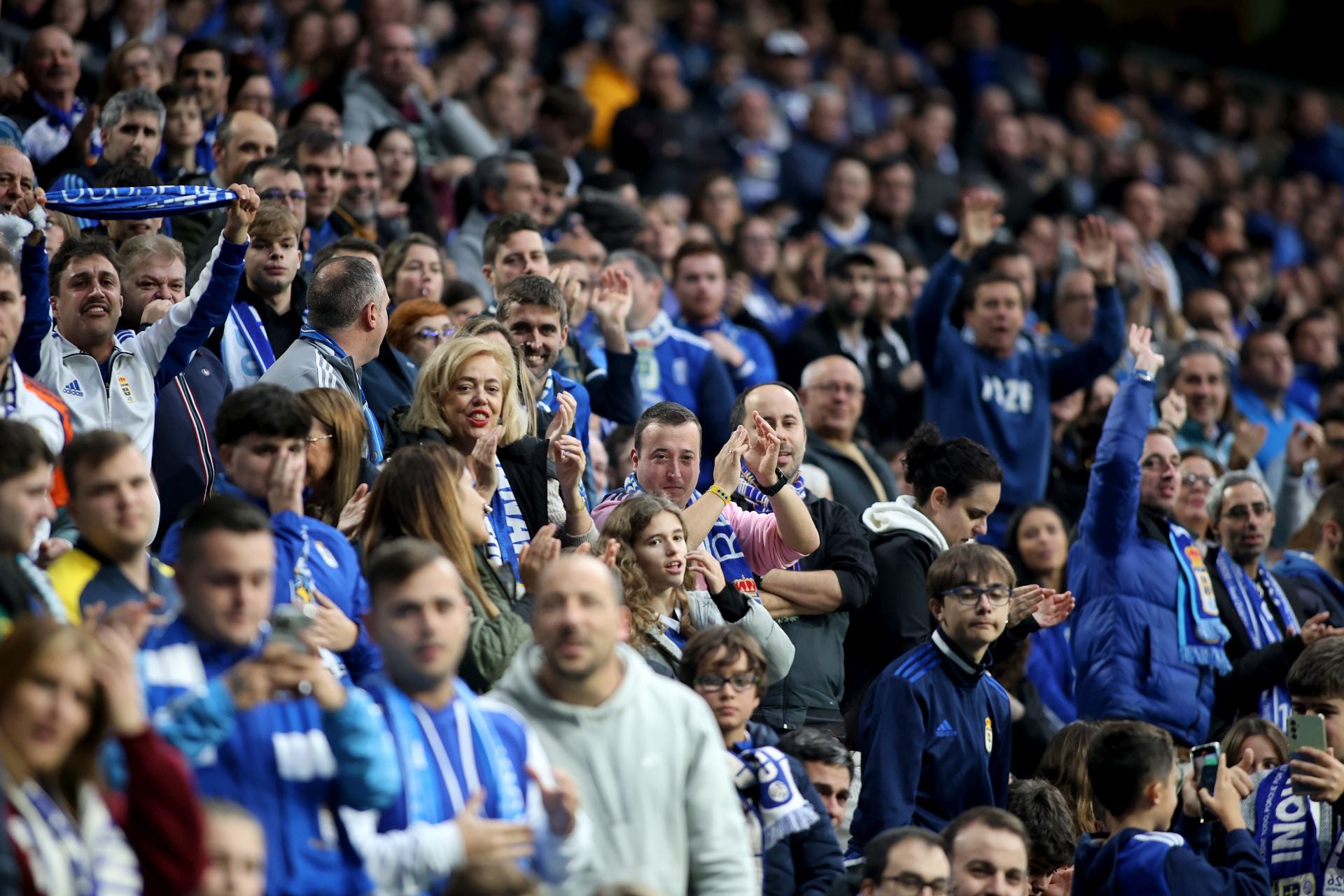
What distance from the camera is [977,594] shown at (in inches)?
232

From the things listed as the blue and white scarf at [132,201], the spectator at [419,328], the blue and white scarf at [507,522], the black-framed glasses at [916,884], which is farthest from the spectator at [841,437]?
the black-framed glasses at [916,884]

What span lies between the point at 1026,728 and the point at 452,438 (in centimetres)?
308

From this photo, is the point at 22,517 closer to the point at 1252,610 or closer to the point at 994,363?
the point at 1252,610

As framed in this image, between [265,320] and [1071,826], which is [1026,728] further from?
[265,320]

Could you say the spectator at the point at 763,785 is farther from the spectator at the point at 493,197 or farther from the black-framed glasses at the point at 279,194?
the spectator at the point at 493,197

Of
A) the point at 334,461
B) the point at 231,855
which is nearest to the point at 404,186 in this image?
the point at 334,461

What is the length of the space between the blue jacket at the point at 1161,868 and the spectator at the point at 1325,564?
122 inches

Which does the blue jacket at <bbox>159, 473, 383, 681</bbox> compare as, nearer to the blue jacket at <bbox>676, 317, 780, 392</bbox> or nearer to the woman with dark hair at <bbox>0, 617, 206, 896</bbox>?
the woman with dark hair at <bbox>0, 617, 206, 896</bbox>

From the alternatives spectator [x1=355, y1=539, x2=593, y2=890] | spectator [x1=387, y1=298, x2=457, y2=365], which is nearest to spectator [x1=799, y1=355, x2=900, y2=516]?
spectator [x1=387, y1=298, x2=457, y2=365]

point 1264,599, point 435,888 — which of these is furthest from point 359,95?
point 435,888

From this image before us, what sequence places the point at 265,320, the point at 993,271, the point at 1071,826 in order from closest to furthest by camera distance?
the point at 1071,826
the point at 265,320
the point at 993,271

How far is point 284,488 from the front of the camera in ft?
16.4

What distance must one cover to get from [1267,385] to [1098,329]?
7.56 feet

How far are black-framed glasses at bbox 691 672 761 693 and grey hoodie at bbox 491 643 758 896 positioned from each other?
2.11 ft
